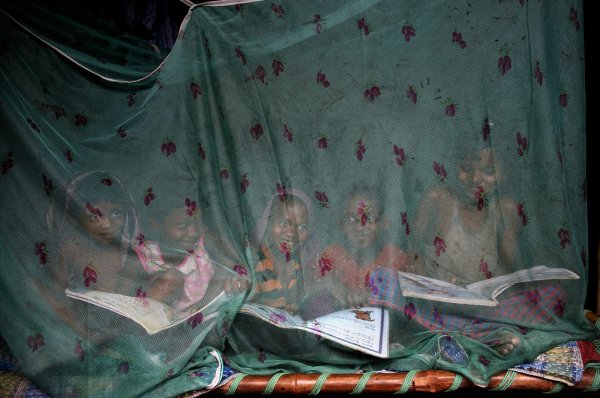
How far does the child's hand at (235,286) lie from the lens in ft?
5.06

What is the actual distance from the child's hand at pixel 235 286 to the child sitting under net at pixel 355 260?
197 millimetres

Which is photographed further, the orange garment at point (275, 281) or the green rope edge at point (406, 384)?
the orange garment at point (275, 281)

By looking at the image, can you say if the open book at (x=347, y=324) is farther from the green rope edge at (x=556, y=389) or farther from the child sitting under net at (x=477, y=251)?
the green rope edge at (x=556, y=389)

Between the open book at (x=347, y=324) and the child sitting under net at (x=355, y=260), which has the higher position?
the child sitting under net at (x=355, y=260)

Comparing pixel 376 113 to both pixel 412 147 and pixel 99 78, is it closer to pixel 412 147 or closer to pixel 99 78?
pixel 412 147

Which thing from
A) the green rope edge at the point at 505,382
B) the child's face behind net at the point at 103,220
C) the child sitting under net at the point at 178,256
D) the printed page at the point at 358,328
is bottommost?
the green rope edge at the point at 505,382

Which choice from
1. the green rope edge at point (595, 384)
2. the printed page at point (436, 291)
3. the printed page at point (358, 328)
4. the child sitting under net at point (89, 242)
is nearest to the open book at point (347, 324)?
the printed page at point (358, 328)

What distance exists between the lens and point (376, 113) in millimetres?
1479

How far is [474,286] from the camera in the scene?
4.92 ft

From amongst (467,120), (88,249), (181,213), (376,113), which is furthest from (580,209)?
(88,249)

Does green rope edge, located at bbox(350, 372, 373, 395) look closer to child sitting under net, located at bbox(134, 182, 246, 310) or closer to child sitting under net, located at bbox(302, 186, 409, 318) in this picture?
child sitting under net, located at bbox(302, 186, 409, 318)

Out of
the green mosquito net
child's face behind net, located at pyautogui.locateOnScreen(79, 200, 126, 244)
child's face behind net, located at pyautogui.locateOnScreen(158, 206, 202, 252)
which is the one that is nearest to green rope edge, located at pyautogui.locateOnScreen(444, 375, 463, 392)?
the green mosquito net

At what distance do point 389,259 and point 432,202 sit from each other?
0.70 feet

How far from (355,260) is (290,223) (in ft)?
0.75
